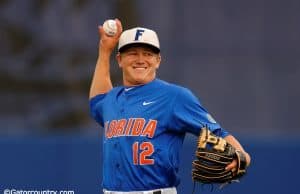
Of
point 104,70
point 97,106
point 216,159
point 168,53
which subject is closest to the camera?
point 216,159

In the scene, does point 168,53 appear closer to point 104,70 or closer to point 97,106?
point 104,70

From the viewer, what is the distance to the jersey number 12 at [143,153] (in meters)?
3.35

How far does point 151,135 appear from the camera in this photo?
337 centimetres

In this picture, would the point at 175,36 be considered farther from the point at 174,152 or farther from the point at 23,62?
the point at 174,152

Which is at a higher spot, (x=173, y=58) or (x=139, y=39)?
(x=173, y=58)

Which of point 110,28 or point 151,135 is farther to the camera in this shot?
point 110,28

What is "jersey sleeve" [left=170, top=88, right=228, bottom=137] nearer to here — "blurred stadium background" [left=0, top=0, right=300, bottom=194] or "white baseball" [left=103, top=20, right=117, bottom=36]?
Result: "white baseball" [left=103, top=20, right=117, bottom=36]

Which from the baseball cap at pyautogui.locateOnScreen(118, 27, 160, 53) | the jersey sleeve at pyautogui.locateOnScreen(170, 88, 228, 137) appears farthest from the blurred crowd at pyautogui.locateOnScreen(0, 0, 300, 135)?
the jersey sleeve at pyautogui.locateOnScreen(170, 88, 228, 137)

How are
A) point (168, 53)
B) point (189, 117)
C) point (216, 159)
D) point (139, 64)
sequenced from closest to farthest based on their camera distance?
point (216, 159) < point (189, 117) < point (139, 64) < point (168, 53)

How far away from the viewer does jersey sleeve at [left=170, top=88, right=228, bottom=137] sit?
3330mm

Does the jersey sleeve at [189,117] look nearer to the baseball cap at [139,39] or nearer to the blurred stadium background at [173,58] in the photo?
the baseball cap at [139,39]

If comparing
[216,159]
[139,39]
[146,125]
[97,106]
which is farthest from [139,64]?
[216,159]

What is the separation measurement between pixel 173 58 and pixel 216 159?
2.93 metres

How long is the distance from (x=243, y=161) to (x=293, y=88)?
288cm
